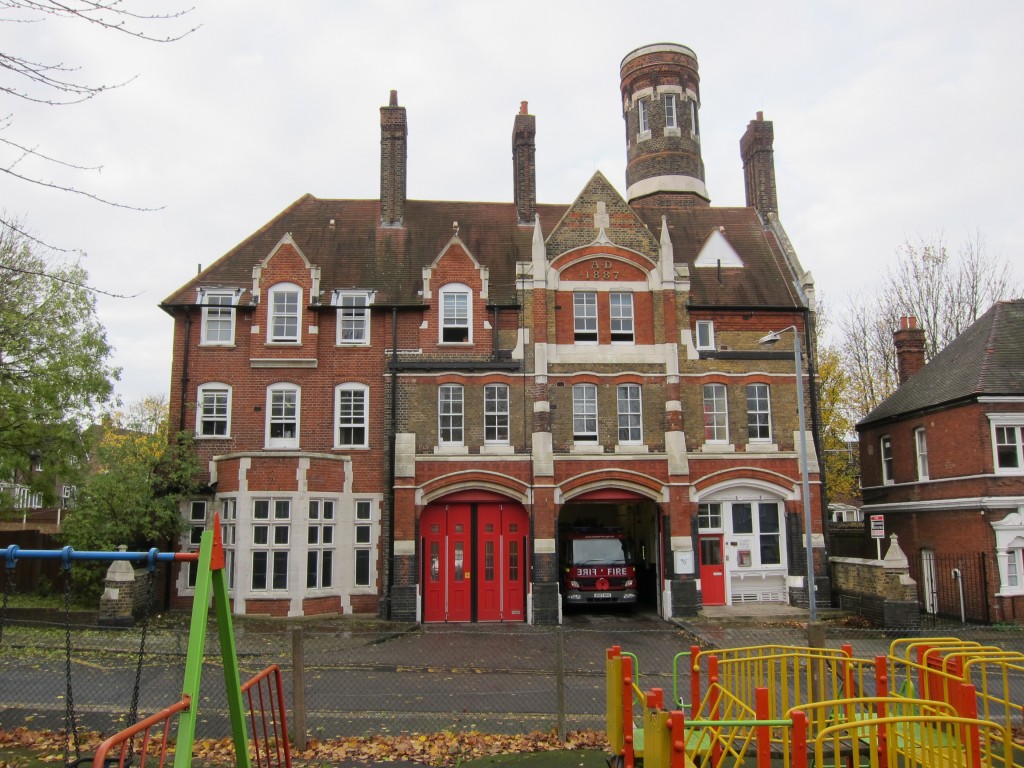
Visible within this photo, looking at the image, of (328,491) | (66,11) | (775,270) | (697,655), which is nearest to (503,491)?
(328,491)

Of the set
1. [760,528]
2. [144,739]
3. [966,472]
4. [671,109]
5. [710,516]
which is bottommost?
[144,739]

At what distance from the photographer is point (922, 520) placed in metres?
25.2

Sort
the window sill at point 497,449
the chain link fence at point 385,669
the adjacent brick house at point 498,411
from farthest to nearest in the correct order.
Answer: the window sill at point 497,449, the adjacent brick house at point 498,411, the chain link fence at point 385,669

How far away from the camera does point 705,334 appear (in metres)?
25.0

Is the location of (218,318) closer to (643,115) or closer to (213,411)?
(213,411)

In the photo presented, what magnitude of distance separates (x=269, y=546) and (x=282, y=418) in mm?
4104

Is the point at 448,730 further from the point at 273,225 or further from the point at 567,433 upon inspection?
the point at 273,225

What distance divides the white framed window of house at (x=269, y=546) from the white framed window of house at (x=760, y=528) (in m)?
13.3

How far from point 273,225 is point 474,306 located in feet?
27.0

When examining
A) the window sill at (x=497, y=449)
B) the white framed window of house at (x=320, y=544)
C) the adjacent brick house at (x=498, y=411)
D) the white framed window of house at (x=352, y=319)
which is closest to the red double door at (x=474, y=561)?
the adjacent brick house at (x=498, y=411)

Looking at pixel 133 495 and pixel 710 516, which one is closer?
pixel 133 495

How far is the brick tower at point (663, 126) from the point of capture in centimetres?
3250

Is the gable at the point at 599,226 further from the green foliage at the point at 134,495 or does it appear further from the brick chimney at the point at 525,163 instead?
the green foliage at the point at 134,495

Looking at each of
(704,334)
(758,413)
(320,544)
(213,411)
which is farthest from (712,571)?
(213,411)
